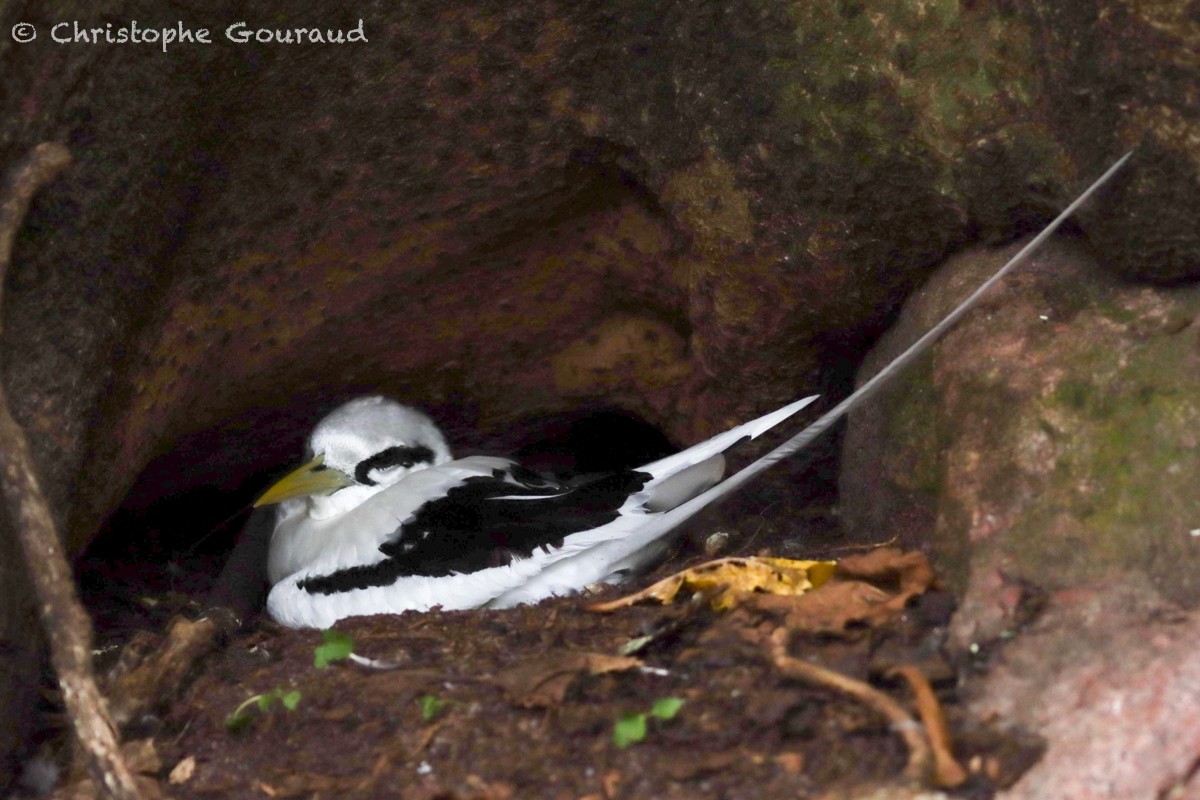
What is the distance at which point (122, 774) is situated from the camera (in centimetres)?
241

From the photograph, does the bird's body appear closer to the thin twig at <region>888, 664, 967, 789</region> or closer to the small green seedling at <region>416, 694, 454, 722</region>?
the small green seedling at <region>416, 694, 454, 722</region>

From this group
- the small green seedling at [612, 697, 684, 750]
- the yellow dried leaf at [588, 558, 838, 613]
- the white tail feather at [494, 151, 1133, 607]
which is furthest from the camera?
the white tail feather at [494, 151, 1133, 607]

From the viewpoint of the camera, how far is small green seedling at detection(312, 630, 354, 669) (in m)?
2.88

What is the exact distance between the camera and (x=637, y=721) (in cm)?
232

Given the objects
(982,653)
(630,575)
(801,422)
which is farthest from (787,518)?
(982,653)

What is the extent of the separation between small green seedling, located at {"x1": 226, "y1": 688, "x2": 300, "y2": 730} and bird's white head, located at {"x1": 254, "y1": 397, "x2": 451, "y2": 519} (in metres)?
1.33

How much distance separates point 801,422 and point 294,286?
1.53 m

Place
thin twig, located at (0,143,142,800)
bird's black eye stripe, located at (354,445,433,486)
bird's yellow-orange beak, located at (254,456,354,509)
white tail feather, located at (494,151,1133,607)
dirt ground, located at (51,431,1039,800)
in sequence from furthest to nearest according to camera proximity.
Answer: bird's black eye stripe, located at (354,445,433,486)
bird's yellow-orange beak, located at (254,456,354,509)
white tail feather, located at (494,151,1133,607)
thin twig, located at (0,143,142,800)
dirt ground, located at (51,431,1039,800)

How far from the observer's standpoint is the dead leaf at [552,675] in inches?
97.2

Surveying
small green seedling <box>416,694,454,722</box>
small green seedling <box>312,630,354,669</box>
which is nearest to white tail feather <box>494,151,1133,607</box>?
small green seedling <box>312,630,354,669</box>

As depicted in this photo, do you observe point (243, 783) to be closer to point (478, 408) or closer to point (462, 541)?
point (462, 541)

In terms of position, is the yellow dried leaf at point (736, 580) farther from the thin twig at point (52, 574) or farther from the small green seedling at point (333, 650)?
the thin twig at point (52, 574)

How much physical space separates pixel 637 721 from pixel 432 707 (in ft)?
1.41

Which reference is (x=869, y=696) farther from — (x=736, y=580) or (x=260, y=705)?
(x=260, y=705)
